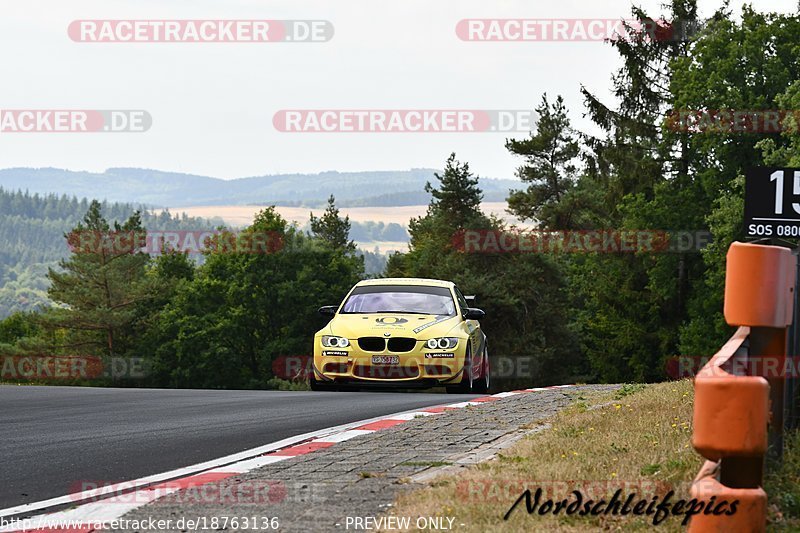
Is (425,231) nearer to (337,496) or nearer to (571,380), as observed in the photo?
(571,380)

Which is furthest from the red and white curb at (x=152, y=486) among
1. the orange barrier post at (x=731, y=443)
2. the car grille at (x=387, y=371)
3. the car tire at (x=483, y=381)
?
the car tire at (x=483, y=381)

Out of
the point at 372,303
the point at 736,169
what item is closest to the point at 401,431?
the point at 372,303

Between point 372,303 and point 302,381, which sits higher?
point 372,303

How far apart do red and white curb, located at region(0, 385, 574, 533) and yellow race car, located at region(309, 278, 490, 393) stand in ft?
17.9

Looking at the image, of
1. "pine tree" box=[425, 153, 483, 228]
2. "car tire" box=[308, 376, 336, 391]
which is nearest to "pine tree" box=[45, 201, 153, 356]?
"pine tree" box=[425, 153, 483, 228]

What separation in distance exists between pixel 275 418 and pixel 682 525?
6.62 meters

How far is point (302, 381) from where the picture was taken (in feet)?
216

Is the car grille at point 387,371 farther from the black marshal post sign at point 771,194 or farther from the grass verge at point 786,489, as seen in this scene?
the grass verge at point 786,489

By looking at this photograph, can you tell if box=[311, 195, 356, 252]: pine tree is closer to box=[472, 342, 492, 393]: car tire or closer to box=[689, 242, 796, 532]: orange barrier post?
box=[472, 342, 492, 393]: car tire

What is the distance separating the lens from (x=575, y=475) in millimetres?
6461

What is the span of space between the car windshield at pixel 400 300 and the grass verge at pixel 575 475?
717 centimetres

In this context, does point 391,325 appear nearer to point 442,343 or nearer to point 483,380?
point 442,343

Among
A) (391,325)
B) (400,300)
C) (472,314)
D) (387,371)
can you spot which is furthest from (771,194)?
(400,300)

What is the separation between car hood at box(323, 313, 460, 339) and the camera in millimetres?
15359
